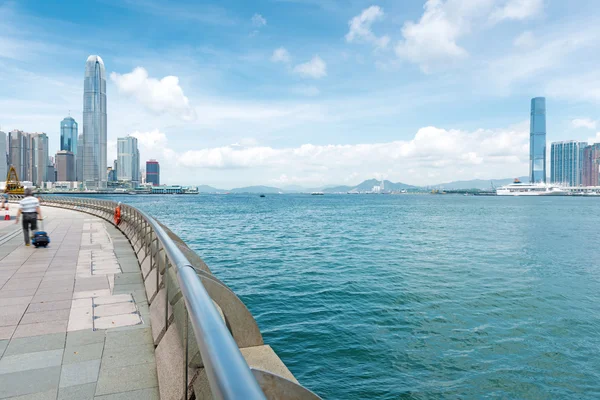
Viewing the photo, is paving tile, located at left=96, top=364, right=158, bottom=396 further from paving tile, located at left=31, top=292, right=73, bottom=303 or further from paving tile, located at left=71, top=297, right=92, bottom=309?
paving tile, located at left=31, top=292, right=73, bottom=303

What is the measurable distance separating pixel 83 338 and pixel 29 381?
3.55ft

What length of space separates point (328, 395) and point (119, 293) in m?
4.54

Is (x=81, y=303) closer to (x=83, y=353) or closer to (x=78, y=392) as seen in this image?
(x=83, y=353)

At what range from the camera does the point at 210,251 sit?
1005 inches

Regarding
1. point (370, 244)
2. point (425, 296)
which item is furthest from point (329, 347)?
point (370, 244)

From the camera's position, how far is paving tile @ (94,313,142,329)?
5460mm

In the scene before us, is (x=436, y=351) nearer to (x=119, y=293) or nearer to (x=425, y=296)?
(x=425, y=296)

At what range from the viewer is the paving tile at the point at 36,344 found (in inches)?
183

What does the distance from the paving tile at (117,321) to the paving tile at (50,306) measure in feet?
3.34

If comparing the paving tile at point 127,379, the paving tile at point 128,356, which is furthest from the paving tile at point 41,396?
the paving tile at point 128,356

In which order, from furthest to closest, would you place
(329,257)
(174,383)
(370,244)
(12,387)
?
1. (370,244)
2. (329,257)
3. (12,387)
4. (174,383)

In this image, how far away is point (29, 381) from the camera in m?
3.93

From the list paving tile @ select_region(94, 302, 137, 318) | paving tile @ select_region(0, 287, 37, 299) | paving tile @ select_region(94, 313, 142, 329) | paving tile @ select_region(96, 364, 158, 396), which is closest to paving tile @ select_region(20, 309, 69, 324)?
paving tile @ select_region(94, 302, 137, 318)

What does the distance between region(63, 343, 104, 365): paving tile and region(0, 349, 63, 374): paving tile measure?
8 centimetres
